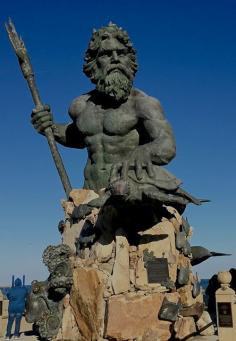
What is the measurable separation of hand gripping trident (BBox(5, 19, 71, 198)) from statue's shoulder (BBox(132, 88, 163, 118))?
5.41 ft

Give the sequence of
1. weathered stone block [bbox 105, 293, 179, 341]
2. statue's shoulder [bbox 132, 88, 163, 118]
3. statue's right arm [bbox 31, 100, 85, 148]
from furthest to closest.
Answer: statue's right arm [bbox 31, 100, 85, 148] < statue's shoulder [bbox 132, 88, 163, 118] < weathered stone block [bbox 105, 293, 179, 341]

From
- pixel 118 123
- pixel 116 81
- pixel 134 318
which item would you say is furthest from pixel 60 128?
pixel 134 318

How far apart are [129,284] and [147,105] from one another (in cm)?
258

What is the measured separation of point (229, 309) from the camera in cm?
691

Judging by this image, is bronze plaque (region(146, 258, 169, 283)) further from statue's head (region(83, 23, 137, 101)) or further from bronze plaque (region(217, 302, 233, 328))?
statue's head (region(83, 23, 137, 101))

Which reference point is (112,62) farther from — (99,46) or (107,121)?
(107,121)

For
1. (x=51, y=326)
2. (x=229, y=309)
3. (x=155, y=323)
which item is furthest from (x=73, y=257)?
(x=229, y=309)

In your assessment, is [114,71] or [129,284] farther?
[114,71]

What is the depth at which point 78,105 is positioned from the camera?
26.3 ft

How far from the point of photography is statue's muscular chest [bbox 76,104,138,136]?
7.47 m

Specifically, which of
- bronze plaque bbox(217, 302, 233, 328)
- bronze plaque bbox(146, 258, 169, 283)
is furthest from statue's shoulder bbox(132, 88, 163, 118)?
bronze plaque bbox(217, 302, 233, 328)

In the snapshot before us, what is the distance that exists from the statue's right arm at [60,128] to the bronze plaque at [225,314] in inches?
136

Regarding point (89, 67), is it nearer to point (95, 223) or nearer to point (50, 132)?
point (50, 132)

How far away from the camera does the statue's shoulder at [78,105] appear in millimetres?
7996
